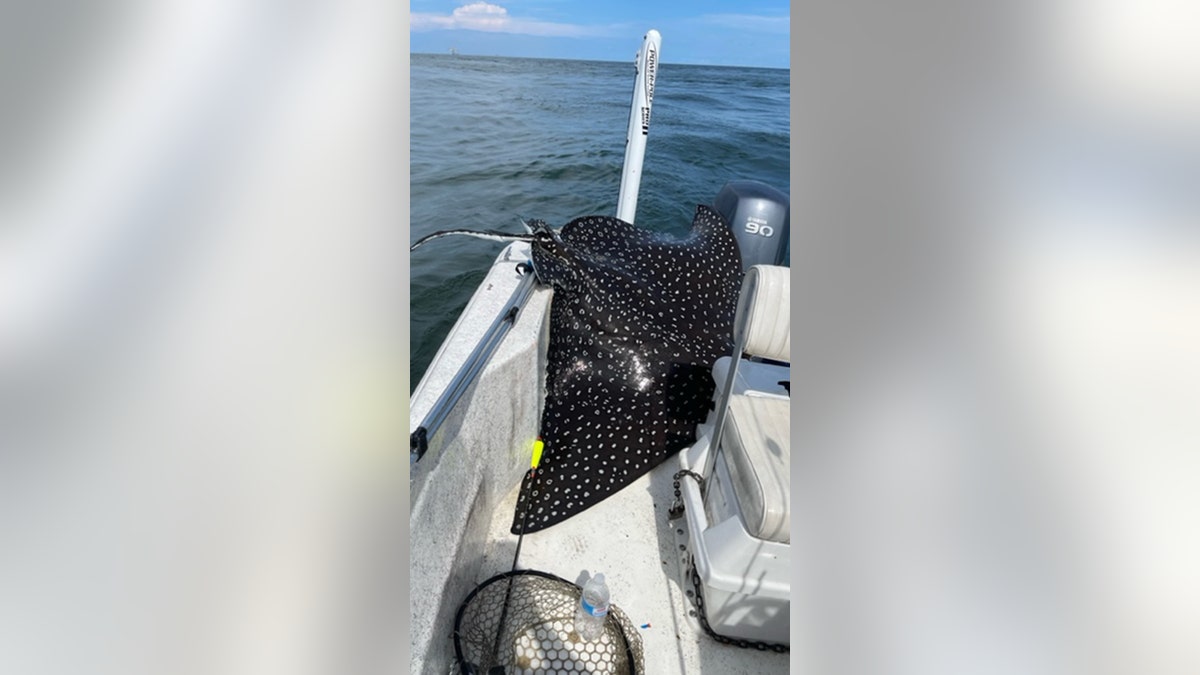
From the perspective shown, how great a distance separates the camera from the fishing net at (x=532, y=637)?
1.37 meters

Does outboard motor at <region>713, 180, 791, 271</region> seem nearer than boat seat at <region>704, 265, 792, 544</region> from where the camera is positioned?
No

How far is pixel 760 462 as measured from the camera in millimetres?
1571

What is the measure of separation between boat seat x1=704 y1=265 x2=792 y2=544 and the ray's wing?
42cm

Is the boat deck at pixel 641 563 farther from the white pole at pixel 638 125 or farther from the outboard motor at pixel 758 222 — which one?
the white pole at pixel 638 125

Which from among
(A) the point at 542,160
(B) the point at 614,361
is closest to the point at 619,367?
(B) the point at 614,361

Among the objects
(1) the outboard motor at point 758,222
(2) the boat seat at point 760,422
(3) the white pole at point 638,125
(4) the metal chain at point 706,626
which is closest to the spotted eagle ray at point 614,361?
(4) the metal chain at point 706,626

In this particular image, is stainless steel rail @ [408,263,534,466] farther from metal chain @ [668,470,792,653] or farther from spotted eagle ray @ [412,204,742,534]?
metal chain @ [668,470,792,653]

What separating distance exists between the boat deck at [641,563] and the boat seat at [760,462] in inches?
13.6

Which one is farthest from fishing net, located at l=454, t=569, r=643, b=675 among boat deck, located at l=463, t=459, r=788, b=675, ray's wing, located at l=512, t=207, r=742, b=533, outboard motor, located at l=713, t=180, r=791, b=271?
outboard motor, located at l=713, t=180, r=791, b=271

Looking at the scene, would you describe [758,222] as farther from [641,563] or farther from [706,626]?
[706,626]

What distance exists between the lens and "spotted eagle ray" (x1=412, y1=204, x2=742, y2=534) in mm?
2076
